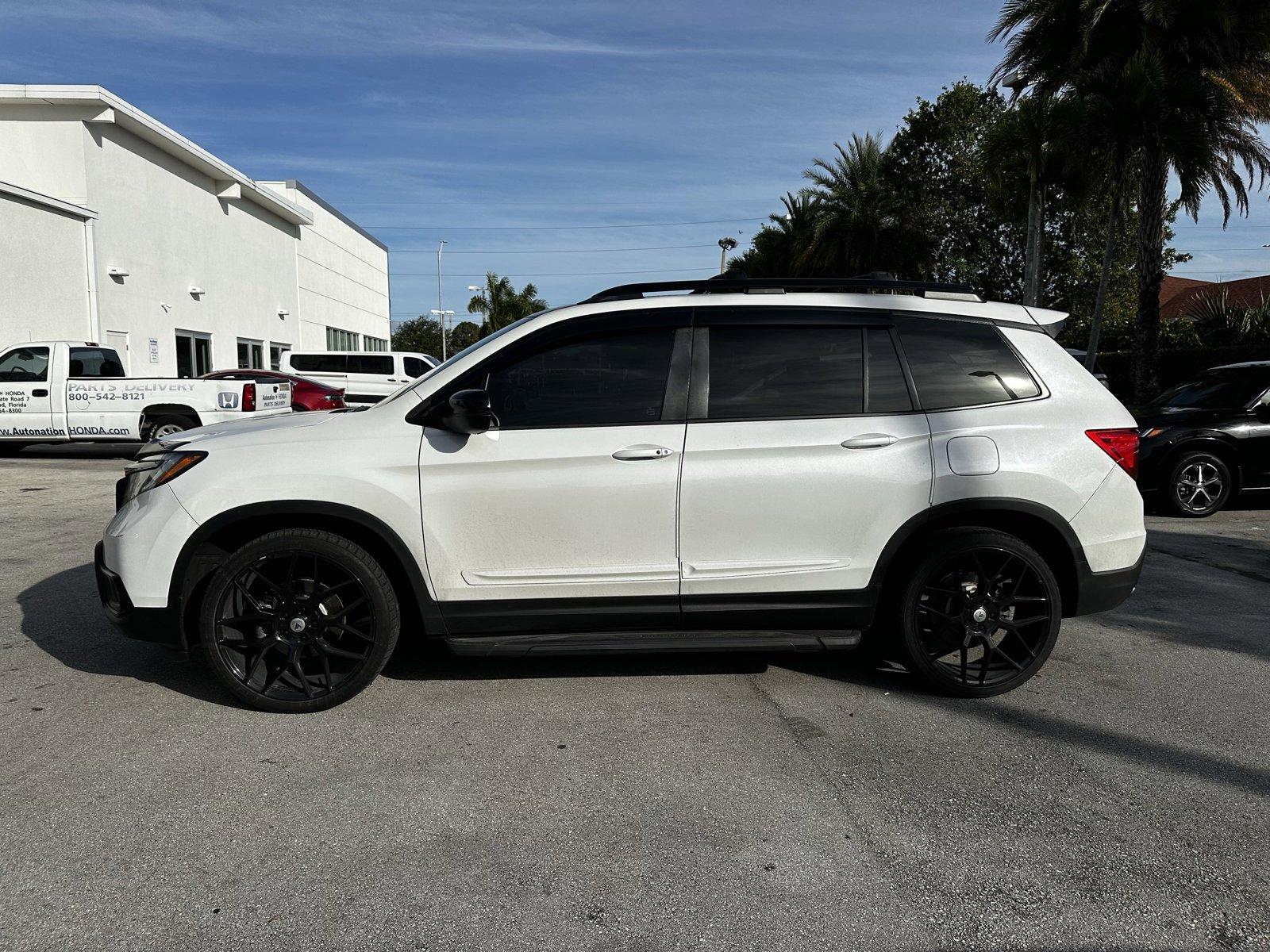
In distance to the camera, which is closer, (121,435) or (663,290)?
(663,290)

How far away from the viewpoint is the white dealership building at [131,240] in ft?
70.4

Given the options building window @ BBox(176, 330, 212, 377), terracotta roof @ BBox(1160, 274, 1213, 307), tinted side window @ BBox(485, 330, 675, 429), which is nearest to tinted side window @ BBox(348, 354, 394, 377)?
building window @ BBox(176, 330, 212, 377)

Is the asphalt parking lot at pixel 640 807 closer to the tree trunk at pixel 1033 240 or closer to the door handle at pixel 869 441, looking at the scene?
the door handle at pixel 869 441

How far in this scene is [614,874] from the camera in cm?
289

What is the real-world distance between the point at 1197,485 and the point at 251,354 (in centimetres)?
3256

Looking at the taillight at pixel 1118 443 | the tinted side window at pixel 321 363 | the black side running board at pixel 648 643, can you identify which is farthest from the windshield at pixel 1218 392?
the tinted side window at pixel 321 363

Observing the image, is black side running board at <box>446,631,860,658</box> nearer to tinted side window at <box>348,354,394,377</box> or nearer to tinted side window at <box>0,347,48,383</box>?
tinted side window at <box>0,347,48,383</box>

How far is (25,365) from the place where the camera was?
591 inches

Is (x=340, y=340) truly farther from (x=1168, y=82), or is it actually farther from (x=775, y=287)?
(x=775, y=287)

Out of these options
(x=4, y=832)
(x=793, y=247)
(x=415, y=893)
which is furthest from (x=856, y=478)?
(x=793, y=247)

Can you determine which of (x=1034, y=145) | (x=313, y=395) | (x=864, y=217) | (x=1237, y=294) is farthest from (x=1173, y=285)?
(x=313, y=395)

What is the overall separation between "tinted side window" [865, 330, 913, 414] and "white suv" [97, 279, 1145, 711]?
0.01m

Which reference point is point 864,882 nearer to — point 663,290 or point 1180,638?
point 663,290

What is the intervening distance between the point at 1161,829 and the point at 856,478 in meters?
1.74
